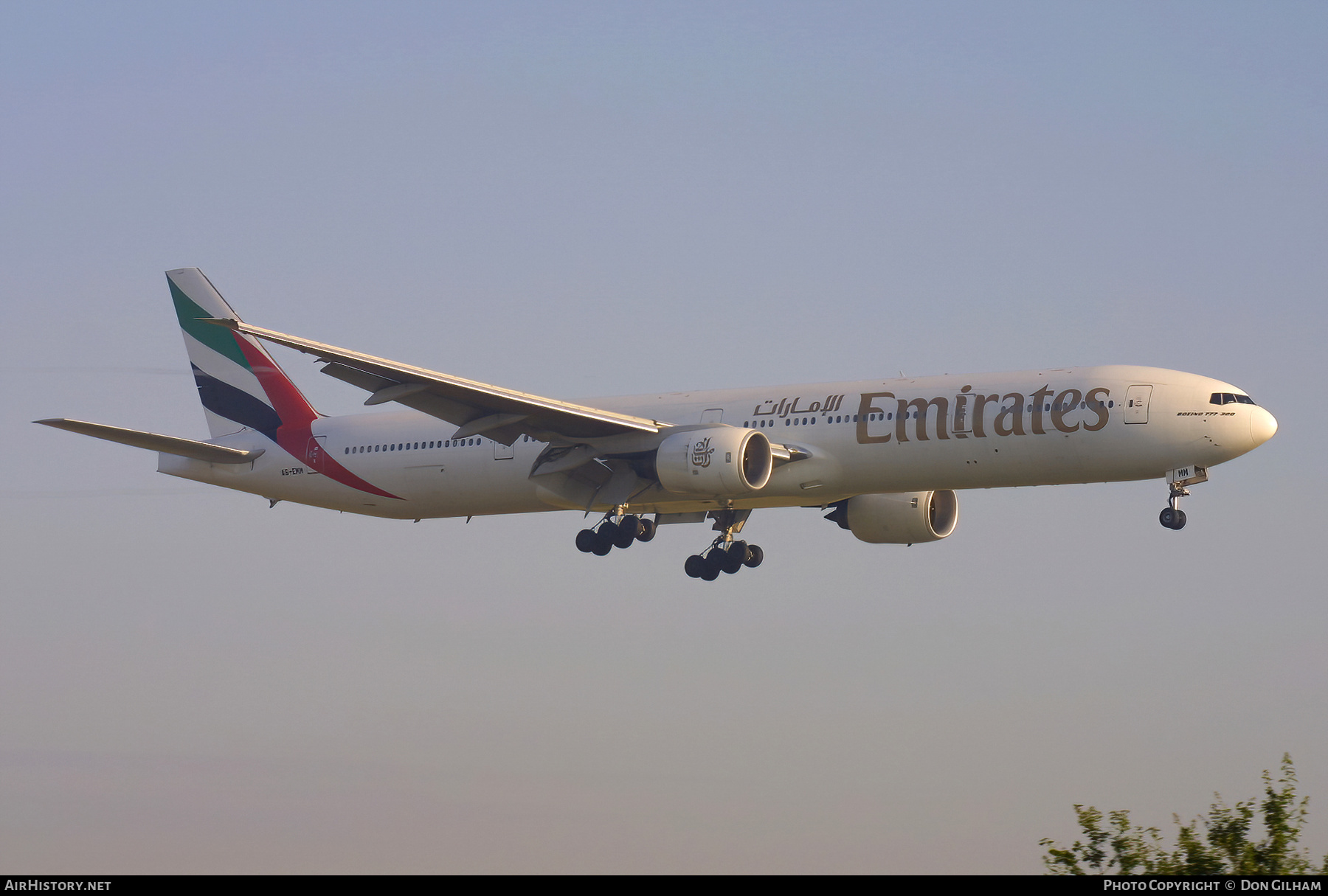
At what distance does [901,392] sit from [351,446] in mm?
16482

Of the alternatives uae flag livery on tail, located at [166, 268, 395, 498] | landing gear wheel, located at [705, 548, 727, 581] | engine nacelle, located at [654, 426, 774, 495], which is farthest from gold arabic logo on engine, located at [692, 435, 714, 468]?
uae flag livery on tail, located at [166, 268, 395, 498]

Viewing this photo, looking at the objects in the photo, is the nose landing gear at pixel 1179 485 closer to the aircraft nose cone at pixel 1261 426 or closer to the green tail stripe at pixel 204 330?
the aircraft nose cone at pixel 1261 426

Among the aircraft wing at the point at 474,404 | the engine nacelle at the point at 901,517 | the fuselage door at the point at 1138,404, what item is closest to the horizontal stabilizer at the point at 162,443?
the aircraft wing at the point at 474,404

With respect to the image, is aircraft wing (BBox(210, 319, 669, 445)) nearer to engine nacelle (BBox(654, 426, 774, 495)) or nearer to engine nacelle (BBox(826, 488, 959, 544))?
engine nacelle (BBox(654, 426, 774, 495))

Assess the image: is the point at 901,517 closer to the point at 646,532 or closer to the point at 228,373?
the point at 646,532

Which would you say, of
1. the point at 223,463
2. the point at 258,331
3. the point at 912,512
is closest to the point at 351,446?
the point at 223,463

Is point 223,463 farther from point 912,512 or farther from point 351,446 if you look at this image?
point 912,512

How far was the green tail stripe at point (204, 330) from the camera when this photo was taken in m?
54.3

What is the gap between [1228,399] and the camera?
4172cm

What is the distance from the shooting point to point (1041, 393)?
42.3 meters

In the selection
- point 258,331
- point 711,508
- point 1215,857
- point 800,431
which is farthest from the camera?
point 711,508

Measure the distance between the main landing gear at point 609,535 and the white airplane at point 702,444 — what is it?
0.04 m

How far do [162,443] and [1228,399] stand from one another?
28.4 metres

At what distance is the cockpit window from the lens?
136ft
